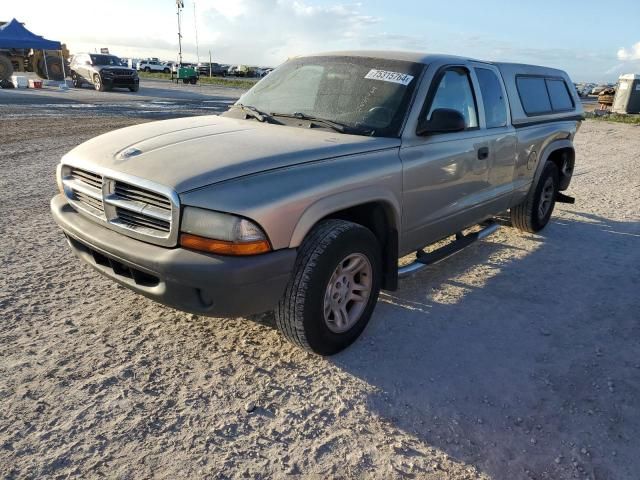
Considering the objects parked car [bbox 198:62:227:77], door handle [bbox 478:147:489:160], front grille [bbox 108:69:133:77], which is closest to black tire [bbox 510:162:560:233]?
door handle [bbox 478:147:489:160]

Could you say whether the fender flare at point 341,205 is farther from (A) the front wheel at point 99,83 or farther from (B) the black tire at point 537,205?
(A) the front wheel at point 99,83

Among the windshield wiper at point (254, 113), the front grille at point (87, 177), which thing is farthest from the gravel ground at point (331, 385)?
the windshield wiper at point (254, 113)

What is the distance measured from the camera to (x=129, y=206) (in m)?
2.79

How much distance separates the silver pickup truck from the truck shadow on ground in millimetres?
353

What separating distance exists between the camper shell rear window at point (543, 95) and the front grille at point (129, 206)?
3846 mm

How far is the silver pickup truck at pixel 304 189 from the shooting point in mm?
2580

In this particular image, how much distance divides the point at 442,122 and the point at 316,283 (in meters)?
1.49

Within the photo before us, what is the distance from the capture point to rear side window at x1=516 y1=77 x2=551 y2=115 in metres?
5.08

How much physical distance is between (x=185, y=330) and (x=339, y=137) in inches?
63.9

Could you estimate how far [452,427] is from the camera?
103 inches

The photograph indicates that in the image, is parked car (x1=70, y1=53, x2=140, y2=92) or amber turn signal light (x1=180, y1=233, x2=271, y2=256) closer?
amber turn signal light (x1=180, y1=233, x2=271, y2=256)

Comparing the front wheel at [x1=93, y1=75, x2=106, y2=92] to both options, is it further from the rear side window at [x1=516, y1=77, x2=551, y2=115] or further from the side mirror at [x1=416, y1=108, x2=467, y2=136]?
the side mirror at [x1=416, y1=108, x2=467, y2=136]

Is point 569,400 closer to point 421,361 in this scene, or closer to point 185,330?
point 421,361

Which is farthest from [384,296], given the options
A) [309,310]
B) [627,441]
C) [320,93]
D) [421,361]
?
[627,441]
